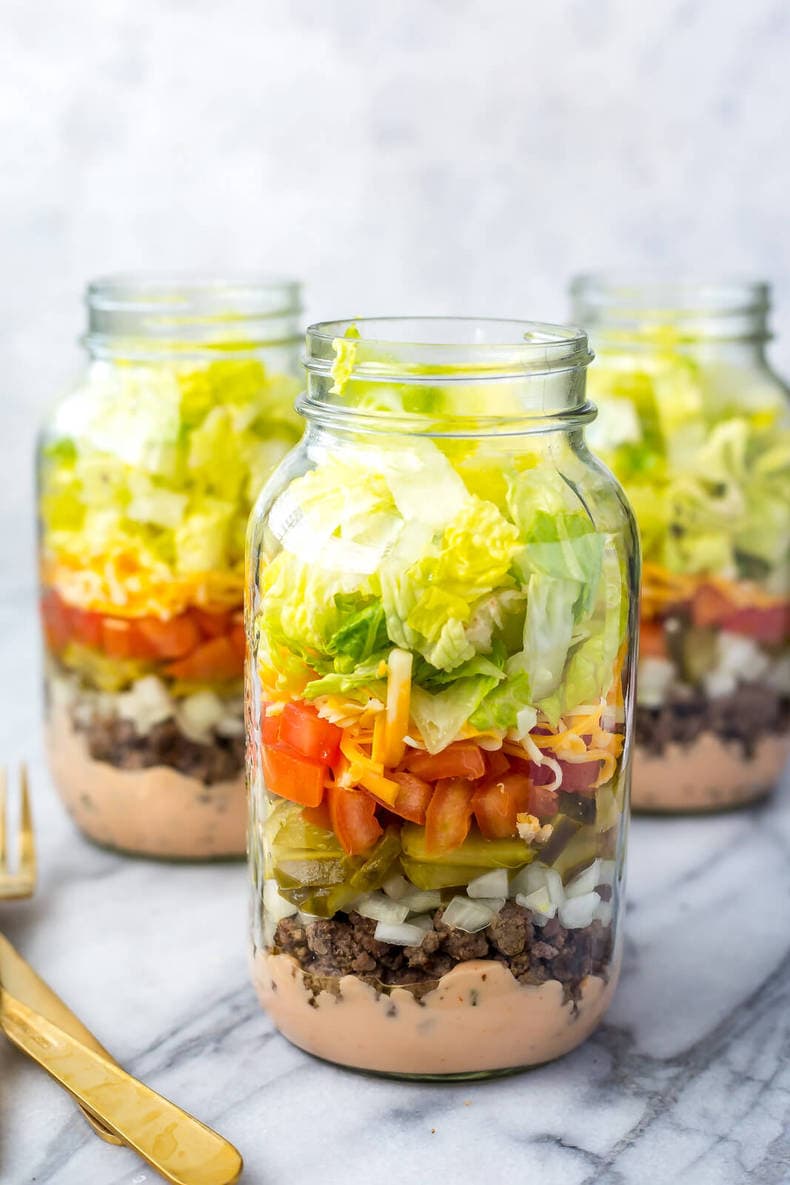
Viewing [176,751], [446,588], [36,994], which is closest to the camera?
[446,588]

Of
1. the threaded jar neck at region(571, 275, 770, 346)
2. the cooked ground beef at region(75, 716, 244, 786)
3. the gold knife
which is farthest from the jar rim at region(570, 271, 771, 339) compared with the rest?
the gold knife

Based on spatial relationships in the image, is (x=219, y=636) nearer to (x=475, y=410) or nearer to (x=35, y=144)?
(x=475, y=410)

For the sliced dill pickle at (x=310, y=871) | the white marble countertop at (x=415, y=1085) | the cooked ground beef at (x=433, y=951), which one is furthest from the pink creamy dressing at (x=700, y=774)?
the sliced dill pickle at (x=310, y=871)

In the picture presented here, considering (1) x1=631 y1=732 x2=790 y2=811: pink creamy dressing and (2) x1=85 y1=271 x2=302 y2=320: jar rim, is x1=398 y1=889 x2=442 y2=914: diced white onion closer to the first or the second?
(1) x1=631 y1=732 x2=790 y2=811: pink creamy dressing

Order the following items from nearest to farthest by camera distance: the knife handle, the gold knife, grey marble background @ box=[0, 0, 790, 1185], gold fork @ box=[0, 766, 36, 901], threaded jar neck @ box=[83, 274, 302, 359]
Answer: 1. the knife handle
2. the gold knife
3. gold fork @ box=[0, 766, 36, 901]
4. threaded jar neck @ box=[83, 274, 302, 359]
5. grey marble background @ box=[0, 0, 790, 1185]

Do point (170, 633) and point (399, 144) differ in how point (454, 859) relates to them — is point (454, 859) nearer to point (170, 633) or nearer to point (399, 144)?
point (170, 633)

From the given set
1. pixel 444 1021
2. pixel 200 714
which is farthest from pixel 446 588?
pixel 200 714
